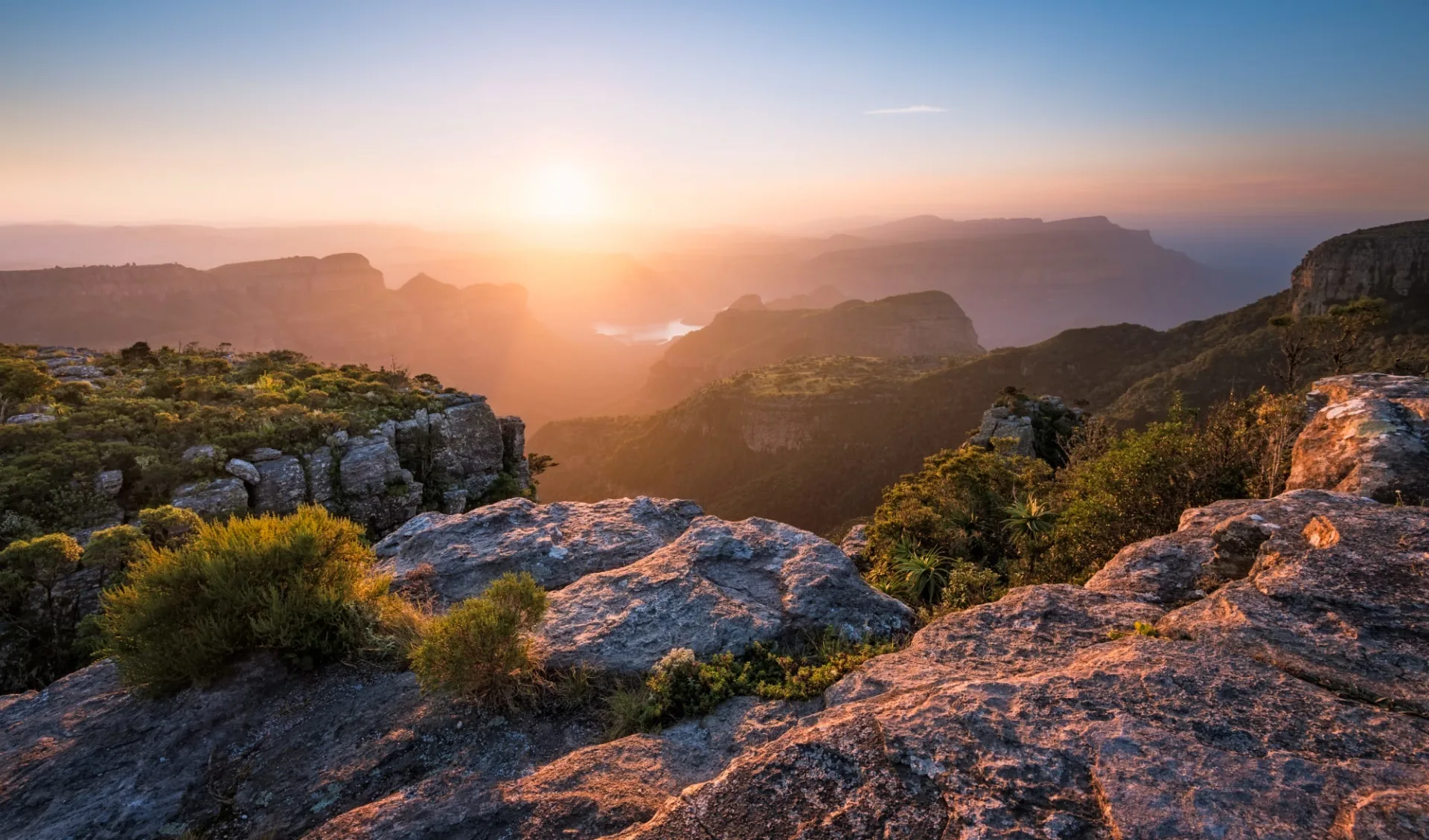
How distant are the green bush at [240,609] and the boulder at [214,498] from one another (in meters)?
7.89

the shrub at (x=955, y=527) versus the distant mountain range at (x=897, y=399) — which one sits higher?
the shrub at (x=955, y=527)

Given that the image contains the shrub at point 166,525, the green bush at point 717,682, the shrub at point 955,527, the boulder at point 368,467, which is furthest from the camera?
the boulder at point 368,467

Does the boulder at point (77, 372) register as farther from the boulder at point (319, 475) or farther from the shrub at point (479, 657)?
the shrub at point (479, 657)

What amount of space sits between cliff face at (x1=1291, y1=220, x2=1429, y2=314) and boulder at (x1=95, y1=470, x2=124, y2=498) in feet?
308

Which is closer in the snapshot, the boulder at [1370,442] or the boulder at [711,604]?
the boulder at [711,604]

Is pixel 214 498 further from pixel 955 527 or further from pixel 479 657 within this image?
pixel 955 527

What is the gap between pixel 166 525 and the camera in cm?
1052

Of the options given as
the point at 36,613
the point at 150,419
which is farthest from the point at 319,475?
the point at 36,613

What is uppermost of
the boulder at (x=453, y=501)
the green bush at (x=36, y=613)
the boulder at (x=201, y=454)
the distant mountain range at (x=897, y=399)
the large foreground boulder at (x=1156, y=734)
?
the large foreground boulder at (x=1156, y=734)

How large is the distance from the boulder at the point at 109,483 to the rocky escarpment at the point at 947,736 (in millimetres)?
8582

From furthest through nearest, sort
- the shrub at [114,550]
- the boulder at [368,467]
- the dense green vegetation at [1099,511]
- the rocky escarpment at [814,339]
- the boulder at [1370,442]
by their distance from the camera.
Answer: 1. the rocky escarpment at [814,339]
2. the boulder at [368,467]
3. the shrub at [114,550]
4. the dense green vegetation at [1099,511]
5. the boulder at [1370,442]

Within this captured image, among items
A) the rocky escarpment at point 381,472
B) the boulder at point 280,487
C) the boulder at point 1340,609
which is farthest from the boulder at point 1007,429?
the boulder at point 280,487

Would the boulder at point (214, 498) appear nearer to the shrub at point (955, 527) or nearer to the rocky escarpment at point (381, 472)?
the rocky escarpment at point (381, 472)

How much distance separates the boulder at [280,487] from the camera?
13.9 metres
